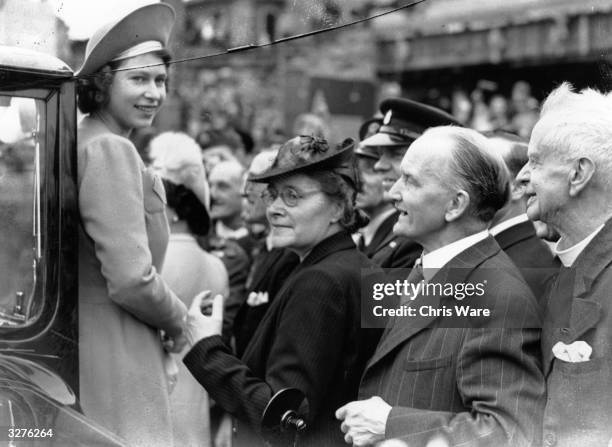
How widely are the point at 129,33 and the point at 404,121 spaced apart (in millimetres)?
1815

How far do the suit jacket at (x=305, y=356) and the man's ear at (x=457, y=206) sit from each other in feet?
1.43

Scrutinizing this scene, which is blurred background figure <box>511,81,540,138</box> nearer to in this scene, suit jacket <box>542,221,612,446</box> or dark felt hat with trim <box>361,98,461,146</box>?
dark felt hat with trim <box>361,98,461,146</box>

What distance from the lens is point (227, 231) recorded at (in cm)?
616

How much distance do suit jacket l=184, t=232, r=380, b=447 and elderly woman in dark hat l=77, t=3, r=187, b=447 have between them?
→ 0.21 m

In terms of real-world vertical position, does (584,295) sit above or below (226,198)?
above

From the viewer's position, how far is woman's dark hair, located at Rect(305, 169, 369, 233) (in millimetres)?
3223

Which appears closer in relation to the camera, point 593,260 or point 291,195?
point 593,260

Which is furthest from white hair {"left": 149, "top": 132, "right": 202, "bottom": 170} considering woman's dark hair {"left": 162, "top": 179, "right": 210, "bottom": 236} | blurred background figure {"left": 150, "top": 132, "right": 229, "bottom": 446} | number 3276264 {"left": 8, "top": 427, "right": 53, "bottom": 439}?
number 3276264 {"left": 8, "top": 427, "right": 53, "bottom": 439}

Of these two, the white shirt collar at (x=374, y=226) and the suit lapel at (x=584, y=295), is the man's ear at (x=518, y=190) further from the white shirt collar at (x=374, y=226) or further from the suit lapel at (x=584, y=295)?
the white shirt collar at (x=374, y=226)

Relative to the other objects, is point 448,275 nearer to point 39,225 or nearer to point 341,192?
point 341,192

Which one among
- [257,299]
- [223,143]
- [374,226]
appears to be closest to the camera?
[257,299]

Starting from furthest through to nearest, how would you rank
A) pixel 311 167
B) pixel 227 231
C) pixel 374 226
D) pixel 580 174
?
pixel 227 231, pixel 374 226, pixel 311 167, pixel 580 174

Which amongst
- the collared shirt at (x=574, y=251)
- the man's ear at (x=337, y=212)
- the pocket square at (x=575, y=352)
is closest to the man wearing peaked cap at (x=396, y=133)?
the man's ear at (x=337, y=212)

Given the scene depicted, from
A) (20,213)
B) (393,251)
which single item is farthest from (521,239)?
(20,213)
